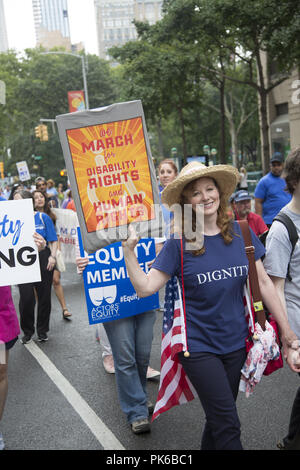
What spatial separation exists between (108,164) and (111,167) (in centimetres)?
3

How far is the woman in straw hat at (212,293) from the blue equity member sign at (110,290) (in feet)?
3.52

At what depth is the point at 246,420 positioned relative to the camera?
12.7ft

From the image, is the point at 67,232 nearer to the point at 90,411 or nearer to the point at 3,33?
the point at 90,411

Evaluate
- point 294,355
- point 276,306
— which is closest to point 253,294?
point 276,306

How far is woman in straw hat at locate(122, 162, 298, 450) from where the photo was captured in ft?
8.77

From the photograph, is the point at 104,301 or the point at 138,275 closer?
the point at 138,275

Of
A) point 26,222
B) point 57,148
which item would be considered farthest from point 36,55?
point 26,222

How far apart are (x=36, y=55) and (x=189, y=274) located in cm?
5440

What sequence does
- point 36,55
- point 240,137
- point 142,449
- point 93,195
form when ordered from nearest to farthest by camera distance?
point 93,195 → point 142,449 → point 240,137 → point 36,55

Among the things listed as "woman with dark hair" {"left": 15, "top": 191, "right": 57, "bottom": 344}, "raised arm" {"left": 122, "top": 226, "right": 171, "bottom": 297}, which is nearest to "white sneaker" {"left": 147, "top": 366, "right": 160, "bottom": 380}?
"woman with dark hair" {"left": 15, "top": 191, "right": 57, "bottom": 344}

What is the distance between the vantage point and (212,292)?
274 cm

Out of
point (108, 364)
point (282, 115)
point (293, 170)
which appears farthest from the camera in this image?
point (282, 115)

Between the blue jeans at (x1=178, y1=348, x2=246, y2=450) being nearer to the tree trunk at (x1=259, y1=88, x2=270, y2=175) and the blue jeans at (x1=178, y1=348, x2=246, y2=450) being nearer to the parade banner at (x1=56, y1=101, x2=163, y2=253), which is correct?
the parade banner at (x1=56, y1=101, x2=163, y2=253)
